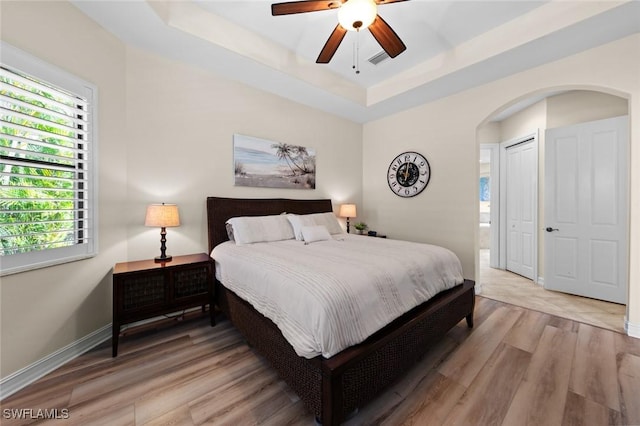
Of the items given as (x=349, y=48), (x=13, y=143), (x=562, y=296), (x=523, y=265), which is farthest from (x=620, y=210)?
(x=13, y=143)

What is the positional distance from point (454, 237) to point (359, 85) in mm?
2796

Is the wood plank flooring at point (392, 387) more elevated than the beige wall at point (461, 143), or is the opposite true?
the beige wall at point (461, 143)

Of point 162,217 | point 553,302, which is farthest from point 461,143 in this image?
point 162,217

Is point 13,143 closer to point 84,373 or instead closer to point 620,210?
point 84,373

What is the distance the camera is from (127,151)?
252 cm

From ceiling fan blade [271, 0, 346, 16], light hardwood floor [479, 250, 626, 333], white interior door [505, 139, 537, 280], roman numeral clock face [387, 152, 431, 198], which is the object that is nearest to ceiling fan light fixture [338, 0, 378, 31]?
ceiling fan blade [271, 0, 346, 16]

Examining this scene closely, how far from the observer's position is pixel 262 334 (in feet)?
5.85

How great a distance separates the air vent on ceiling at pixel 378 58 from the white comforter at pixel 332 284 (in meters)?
2.47

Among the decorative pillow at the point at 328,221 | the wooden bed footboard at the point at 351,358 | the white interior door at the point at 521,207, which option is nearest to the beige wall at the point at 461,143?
the white interior door at the point at 521,207

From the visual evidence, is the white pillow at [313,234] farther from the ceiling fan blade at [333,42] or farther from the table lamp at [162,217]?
the ceiling fan blade at [333,42]

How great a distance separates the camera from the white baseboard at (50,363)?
1.64 meters

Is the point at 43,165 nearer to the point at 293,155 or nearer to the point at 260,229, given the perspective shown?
the point at 260,229

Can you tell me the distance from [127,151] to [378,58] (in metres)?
3.17

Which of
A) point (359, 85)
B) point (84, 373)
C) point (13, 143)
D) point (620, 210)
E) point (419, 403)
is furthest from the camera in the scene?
point (359, 85)
